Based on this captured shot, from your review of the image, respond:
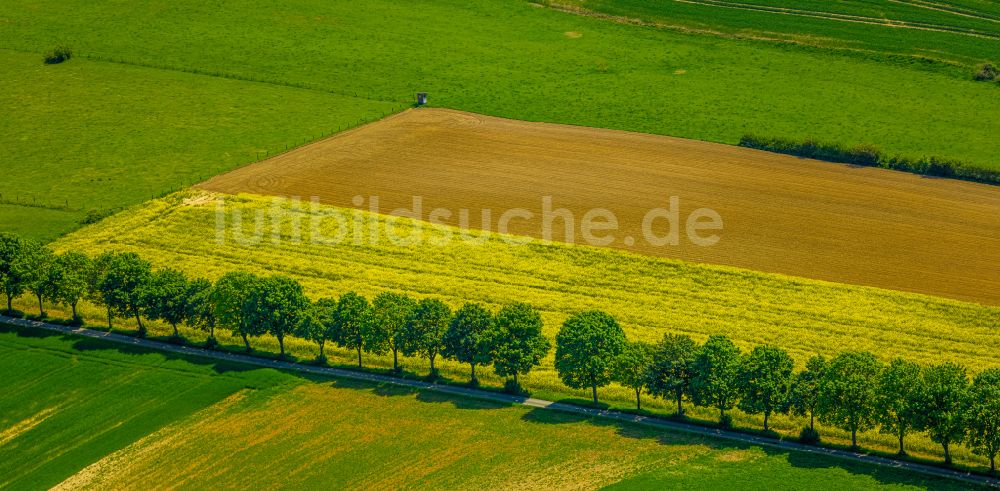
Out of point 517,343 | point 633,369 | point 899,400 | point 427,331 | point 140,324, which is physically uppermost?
point 427,331

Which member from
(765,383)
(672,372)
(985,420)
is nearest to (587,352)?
(672,372)

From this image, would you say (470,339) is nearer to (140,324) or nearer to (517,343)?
(517,343)

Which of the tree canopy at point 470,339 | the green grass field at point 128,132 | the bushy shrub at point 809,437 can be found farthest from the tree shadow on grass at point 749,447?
the green grass field at point 128,132

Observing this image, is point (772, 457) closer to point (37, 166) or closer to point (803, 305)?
point (803, 305)

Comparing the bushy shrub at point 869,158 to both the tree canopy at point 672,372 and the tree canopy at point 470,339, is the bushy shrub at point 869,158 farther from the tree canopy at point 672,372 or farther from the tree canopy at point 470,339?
the tree canopy at point 470,339

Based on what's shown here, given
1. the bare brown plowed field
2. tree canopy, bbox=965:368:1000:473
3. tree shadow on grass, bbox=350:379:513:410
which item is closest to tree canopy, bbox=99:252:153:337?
tree shadow on grass, bbox=350:379:513:410

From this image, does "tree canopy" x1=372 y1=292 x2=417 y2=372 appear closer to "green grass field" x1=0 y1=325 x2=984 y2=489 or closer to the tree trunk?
A: "green grass field" x1=0 y1=325 x2=984 y2=489
